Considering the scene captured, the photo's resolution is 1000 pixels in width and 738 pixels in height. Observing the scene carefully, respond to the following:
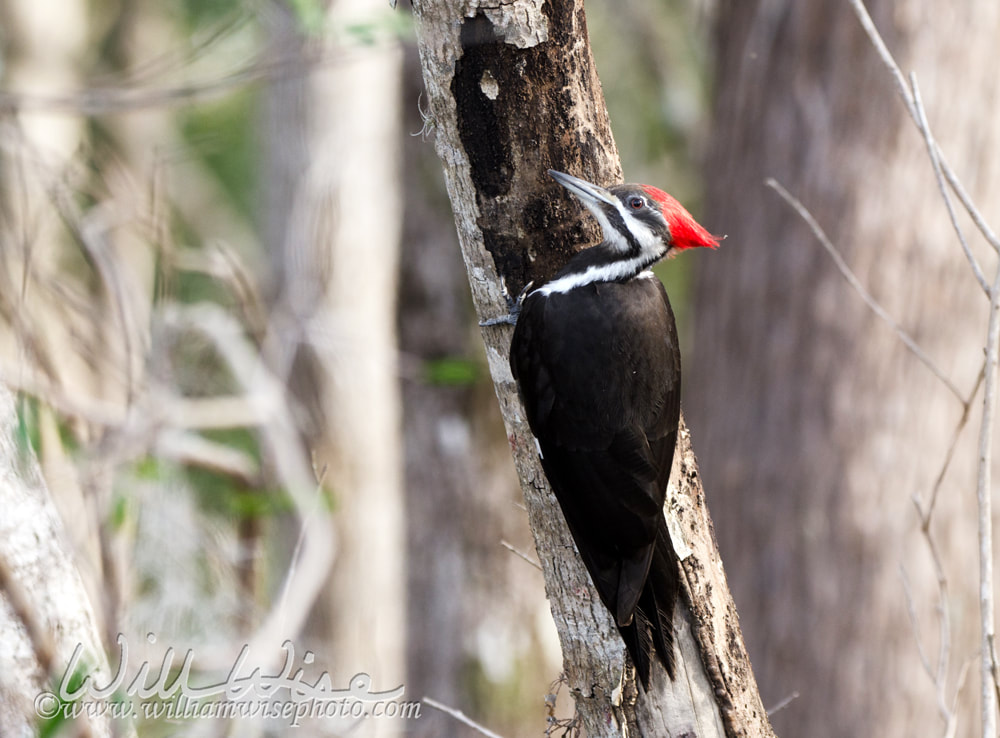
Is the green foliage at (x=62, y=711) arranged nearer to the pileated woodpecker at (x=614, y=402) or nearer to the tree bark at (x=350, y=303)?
the pileated woodpecker at (x=614, y=402)

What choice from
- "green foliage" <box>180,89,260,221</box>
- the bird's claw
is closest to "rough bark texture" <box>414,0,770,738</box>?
the bird's claw

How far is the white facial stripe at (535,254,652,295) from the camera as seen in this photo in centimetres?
207

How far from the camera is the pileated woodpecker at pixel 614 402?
6.31ft

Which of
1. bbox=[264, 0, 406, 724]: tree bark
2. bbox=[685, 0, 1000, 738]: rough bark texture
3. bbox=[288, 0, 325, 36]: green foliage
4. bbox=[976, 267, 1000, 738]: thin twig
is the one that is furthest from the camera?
bbox=[264, 0, 406, 724]: tree bark

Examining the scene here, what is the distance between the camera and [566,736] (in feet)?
7.24

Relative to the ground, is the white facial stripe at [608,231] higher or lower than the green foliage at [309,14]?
lower

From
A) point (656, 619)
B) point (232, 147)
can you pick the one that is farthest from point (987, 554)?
point (232, 147)

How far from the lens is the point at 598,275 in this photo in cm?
223

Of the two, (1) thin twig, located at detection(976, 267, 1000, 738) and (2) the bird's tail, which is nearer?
(1) thin twig, located at detection(976, 267, 1000, 738)

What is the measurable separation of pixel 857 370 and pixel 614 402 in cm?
253

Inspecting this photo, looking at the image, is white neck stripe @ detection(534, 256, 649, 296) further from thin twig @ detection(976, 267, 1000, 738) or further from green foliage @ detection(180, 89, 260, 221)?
green foliage @ detection(180, 89, 260, 221)

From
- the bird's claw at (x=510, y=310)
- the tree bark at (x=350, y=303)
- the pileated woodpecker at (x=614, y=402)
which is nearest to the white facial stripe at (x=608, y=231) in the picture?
the pileated woodpecker at (x=614, y=402)

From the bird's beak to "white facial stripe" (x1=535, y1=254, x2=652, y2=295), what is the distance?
0.16 m

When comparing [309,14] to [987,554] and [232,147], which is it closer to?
[987,554]
